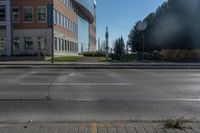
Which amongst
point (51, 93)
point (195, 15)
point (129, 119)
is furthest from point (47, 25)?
point (129, 119)

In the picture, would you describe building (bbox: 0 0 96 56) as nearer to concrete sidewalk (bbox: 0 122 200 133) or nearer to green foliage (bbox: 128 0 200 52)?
green foliage (bbox: 128 0 200 52)

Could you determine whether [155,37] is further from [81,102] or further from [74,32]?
[81,102]

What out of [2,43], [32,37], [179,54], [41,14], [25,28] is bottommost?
[179,54]

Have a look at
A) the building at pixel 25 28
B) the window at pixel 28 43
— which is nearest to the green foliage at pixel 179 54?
the building at pixel 25 28

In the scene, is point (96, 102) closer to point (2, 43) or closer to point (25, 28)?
point (25, 28)

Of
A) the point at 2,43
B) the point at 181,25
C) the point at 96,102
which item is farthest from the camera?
the point at 181,25

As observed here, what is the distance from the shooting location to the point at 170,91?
14.2 metres

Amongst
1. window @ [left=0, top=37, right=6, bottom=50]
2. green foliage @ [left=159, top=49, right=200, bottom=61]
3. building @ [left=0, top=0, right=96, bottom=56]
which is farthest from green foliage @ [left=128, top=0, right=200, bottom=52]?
window @ [left=0, top=37, right=6, bottom=50]

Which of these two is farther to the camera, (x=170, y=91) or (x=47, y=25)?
(x=47, y=25)

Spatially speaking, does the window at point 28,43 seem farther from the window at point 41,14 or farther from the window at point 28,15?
the window at point 41,14

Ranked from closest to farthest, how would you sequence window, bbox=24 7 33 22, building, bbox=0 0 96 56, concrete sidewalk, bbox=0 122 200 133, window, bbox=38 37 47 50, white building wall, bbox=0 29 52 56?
concrete sidewalk, bbox=0 122 200 133, building, bbox=0 0 96 56, white building wall, bbox=0 29 52 56, window, bbox=38 37 47 50, window, bbox=24 7 33 22

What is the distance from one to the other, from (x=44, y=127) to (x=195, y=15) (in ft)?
170

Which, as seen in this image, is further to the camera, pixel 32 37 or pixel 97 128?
pixel 32 37

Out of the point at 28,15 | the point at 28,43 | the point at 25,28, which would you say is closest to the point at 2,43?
the point at 28,43
